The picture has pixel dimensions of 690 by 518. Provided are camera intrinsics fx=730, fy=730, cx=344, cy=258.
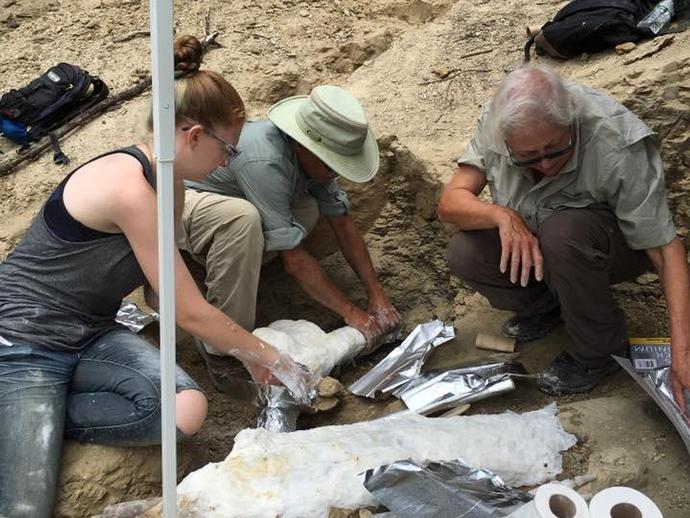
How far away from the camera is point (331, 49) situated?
179 inches

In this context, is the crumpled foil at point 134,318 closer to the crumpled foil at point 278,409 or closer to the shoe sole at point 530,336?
the crumpled foil at point 278,409

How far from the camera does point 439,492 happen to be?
172 cm

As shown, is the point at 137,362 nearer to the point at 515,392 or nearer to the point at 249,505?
the point at 249,505

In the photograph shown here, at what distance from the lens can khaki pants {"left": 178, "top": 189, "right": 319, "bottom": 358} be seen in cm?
267

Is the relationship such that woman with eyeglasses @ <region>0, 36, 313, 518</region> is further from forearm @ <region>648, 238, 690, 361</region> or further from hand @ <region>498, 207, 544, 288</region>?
forearm @ <region>648, 238, 690, 361</region>

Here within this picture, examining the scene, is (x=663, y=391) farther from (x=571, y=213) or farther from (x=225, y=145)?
(x=225, y=145)

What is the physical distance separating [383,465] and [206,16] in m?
3.96

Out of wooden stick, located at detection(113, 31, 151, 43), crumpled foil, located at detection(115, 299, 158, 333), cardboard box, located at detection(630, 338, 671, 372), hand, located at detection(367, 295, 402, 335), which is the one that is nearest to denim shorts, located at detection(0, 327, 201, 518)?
crumpled foil, located at detection(115, 299, 158, 333)

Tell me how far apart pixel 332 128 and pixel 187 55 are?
60 cm

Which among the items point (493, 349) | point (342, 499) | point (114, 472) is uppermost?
point (342, 499)

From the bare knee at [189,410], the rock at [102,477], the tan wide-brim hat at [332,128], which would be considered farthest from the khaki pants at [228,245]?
the rock at [102,477]

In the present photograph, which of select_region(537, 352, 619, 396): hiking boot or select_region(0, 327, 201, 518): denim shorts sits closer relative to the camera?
select_region(0, 327, 201, 518): denim shorts

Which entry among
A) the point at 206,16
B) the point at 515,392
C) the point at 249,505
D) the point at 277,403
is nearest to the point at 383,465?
the point at 249,505

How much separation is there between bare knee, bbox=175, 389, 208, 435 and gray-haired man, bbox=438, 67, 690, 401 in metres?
1.05
